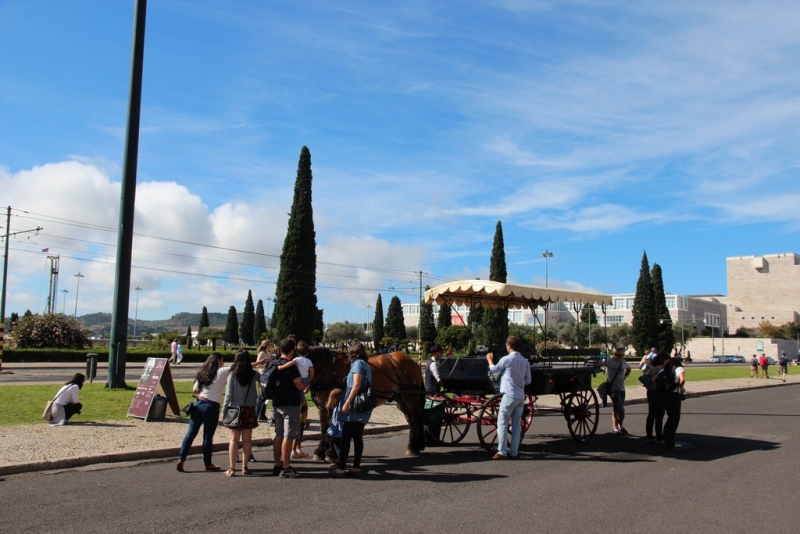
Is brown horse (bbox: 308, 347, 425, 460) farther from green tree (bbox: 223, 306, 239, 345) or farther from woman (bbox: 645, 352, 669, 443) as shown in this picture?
green tree (bbox: 223, 306, 239, 345)

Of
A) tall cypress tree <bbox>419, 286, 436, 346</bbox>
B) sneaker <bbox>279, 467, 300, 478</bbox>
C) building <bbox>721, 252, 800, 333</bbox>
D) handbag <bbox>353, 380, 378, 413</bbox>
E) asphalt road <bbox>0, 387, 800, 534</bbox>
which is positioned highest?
building <bbox>721, 252, 800, 333</bbox>

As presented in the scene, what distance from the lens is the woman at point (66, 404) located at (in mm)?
12062

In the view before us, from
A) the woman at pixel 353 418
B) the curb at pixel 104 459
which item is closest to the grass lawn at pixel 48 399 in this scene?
the curb at pixel 104 459

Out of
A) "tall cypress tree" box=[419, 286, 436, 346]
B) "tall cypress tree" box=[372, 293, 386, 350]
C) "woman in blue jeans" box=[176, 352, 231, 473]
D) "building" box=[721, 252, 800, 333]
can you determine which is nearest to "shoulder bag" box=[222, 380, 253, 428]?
"woman in blue jeans" box=[176, 352, 231, 473]

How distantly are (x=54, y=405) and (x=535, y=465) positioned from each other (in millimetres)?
8617

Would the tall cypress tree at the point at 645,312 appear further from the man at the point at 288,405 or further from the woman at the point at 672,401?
the man at the point at 288,405

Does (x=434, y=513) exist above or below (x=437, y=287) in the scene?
below

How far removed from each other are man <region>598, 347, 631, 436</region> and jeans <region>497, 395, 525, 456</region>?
3.82 meters

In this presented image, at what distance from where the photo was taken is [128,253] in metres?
18.6

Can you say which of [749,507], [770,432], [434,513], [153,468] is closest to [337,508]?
[434,513]

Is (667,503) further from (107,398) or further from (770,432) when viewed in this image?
(107,398)

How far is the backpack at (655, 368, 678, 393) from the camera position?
11484 mm

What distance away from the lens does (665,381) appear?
1155 centimetres

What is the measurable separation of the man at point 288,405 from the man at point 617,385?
23.5 feet
